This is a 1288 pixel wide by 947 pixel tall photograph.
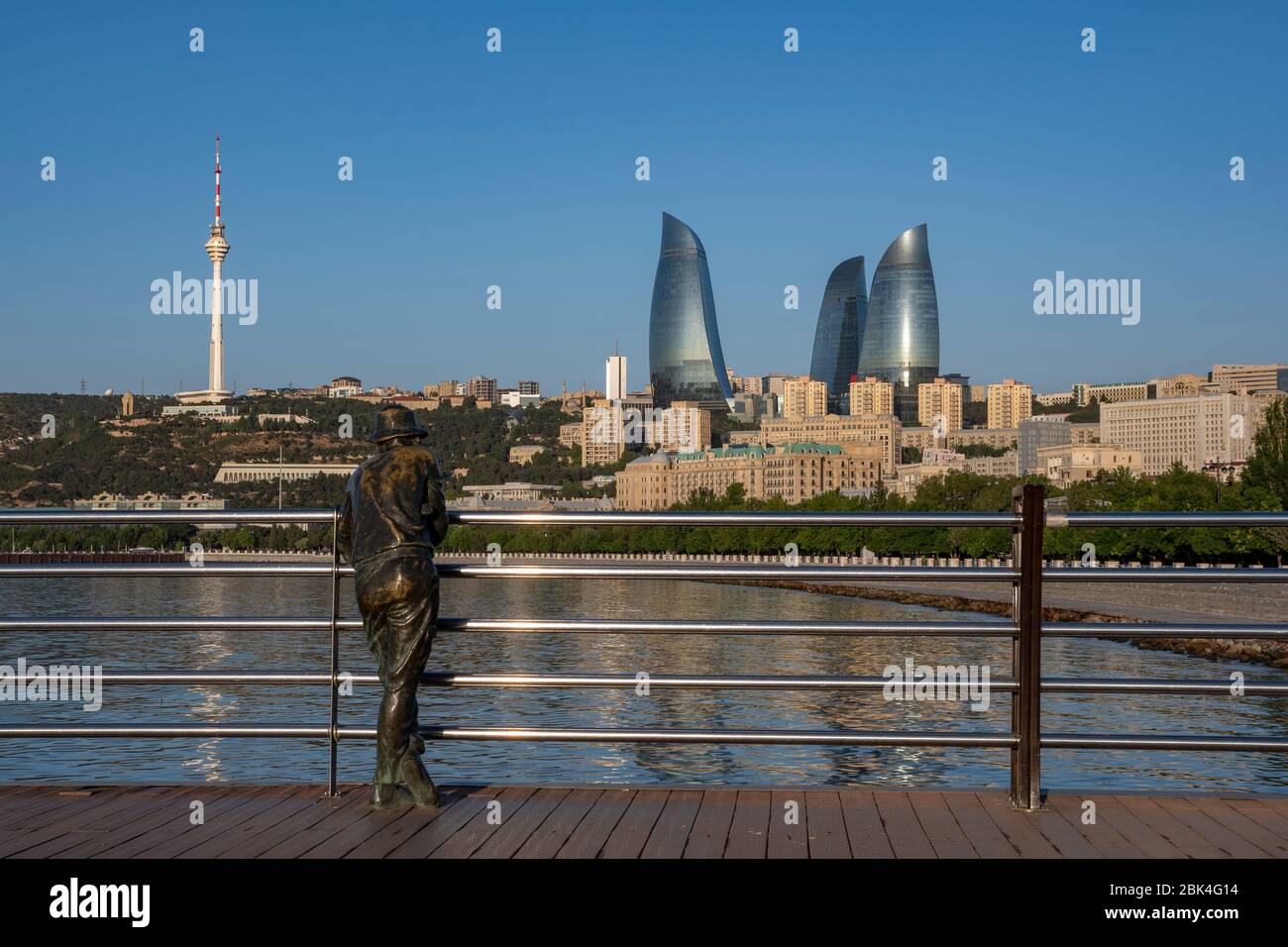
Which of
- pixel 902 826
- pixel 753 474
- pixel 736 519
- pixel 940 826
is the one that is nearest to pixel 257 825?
pixel 736 519

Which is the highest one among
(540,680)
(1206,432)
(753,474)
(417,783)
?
(1206,432)

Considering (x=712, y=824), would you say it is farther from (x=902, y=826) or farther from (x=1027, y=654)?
(x=1027, y=654)

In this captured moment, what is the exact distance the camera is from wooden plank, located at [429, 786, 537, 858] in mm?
4828

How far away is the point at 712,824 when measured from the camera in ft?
16.9

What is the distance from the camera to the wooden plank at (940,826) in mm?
4762

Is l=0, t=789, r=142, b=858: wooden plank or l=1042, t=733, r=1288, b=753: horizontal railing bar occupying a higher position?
l=1042, t=733, r=1288, b=753: horizontal railing bar

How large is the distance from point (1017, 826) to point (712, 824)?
3.43ft

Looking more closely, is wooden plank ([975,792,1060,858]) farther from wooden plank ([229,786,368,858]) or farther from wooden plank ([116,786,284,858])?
wooden plank ([116,786,284,858])

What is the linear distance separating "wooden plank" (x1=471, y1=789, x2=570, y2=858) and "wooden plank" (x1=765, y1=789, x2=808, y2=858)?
0.79m

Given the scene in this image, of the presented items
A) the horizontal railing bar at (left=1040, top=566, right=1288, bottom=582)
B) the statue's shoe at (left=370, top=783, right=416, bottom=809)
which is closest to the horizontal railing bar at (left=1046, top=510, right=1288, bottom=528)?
the horizontal railing bar at (left=1040, top=566, right=1288, bottom=582)

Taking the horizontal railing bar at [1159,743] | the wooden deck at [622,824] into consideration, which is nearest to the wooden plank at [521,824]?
the wooden deck at [622,824]
